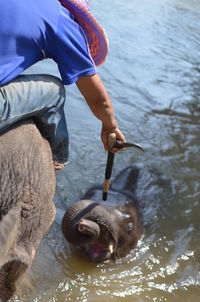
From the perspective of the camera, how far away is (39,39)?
68.9 inches

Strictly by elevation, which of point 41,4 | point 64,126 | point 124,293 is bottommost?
point 124,293

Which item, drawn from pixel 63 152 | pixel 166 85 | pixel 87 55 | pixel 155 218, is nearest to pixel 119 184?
pixel 155 218

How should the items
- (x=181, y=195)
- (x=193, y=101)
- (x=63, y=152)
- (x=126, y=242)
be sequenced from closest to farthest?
(x=63, y=152) → (x=126, y=242) → (x=181, y=195) → (x=193, y=101)

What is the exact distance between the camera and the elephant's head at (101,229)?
126 inches

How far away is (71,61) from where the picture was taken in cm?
187

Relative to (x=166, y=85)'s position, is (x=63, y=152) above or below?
above

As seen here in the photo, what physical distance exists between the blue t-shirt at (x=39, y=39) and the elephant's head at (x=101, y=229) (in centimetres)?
153

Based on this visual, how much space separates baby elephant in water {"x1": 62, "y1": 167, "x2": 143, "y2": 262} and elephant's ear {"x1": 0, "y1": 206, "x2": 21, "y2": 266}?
151 cm

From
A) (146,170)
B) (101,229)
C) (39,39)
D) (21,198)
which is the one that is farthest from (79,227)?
(146,170)

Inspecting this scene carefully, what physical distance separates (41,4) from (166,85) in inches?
A: 229

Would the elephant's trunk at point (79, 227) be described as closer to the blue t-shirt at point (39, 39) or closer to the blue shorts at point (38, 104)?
the blue shorts at point (38, 104)

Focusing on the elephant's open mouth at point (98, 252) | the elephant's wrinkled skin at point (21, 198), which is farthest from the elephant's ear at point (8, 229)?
the elephant's open mouth at point (98, 252)

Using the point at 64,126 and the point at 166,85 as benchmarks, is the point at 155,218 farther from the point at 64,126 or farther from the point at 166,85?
the point at 166,85

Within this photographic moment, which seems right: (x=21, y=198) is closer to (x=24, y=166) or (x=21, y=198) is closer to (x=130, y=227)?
(x=24, y=166)
